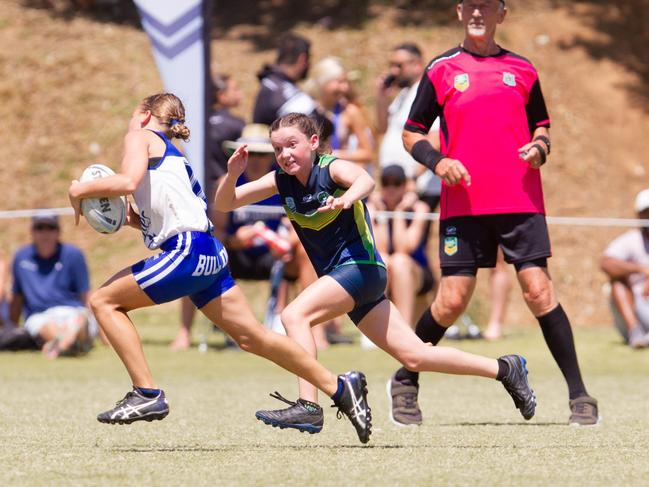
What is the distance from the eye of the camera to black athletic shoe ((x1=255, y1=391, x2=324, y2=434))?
19.6 feet

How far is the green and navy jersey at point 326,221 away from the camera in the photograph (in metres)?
6.22

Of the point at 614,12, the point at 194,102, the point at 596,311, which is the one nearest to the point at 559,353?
the point at 194,102

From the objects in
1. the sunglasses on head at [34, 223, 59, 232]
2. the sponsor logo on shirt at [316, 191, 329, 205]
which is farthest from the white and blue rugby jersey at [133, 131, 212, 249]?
the sunglasses on head at [34, 223, 59, 232]

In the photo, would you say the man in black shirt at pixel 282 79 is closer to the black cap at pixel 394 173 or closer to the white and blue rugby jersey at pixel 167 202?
the black cap at pixel 394 173

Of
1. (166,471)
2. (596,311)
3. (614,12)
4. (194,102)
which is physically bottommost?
(596,311)

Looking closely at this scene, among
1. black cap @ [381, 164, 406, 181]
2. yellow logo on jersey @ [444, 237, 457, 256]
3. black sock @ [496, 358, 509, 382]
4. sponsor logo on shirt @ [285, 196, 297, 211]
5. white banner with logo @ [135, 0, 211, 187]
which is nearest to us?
sponsor logo on shirt @ [285, 196, 297, 211]

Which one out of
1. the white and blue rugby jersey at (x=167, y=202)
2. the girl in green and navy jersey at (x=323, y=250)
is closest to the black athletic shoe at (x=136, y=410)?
the girl in green and navy jersey at (x=323, y=250)

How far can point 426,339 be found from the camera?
23.6ft

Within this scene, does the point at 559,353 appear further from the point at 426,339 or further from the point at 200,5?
the point at 200,5

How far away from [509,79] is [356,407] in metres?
2.11

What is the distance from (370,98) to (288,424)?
14.0 metres

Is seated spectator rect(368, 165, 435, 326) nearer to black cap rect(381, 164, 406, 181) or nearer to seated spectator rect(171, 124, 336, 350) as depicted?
black cap rect(381, 164, 406, 181)

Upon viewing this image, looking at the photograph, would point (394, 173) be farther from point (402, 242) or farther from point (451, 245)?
point (451, 245)

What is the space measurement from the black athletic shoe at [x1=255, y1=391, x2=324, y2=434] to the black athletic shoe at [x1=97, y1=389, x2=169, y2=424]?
1.44 ft
